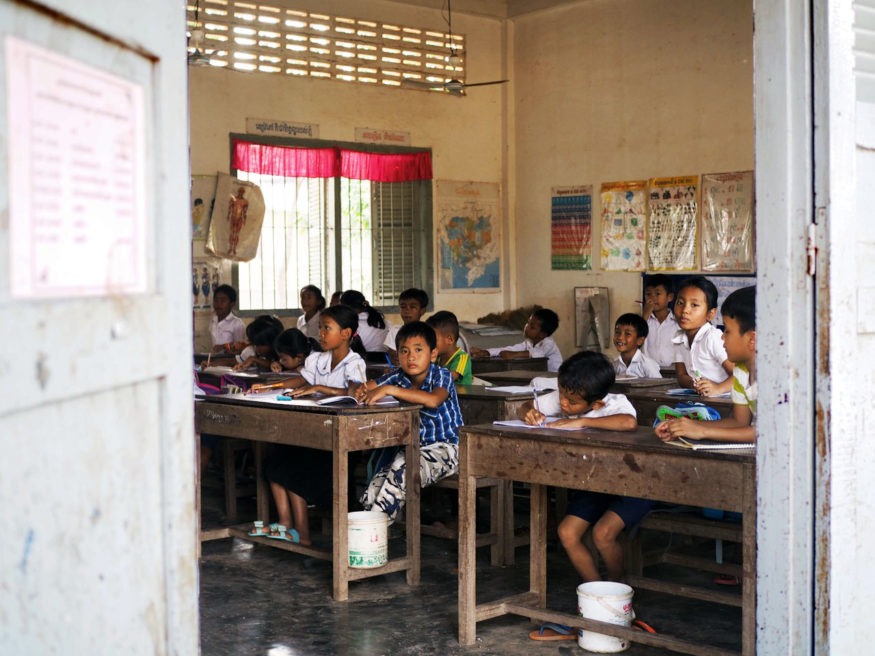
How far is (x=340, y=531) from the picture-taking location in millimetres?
4477

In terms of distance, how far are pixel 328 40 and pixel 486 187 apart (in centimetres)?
216

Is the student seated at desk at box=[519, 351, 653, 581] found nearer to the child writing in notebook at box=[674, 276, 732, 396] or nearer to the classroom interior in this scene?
the child writing in notebook at box=[674, 276, 732, 396]

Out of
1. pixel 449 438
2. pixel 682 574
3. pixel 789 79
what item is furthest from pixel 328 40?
pixel 789 79

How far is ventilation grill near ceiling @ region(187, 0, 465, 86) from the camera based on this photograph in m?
9.18

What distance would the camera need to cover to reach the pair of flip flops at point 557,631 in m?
3.86

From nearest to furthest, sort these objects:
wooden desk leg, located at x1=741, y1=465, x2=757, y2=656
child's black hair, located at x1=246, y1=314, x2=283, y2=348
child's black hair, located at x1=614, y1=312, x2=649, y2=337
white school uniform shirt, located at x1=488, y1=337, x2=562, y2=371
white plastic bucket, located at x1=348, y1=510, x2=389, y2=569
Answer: wooden desk leg, located at x1=741, y1=465, x2=757, y2=656 → white plastic bucket, located at x1=348, y1=510, x2=389, y2=569 → child's black hair, located at x1=614, y1=312, x2=649, y2=337 → child's black hair, located at x1=246, y1=314, x2=283, y2=348 → white school uniform shirt, located at x1=488, y1=337, x2=562, y2=371

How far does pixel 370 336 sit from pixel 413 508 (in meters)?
4.15

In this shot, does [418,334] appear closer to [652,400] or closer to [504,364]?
[652,400]

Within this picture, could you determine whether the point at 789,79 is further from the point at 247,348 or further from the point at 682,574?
the point at 247,348

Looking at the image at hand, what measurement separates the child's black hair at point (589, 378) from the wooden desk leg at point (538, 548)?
44 centimetres

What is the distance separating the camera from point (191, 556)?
175cm

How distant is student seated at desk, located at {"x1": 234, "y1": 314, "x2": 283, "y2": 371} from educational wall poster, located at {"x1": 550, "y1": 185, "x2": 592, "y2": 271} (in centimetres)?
340

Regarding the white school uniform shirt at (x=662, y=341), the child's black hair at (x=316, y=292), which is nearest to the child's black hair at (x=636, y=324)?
the white school uniform shirt at (x=662, y=341)

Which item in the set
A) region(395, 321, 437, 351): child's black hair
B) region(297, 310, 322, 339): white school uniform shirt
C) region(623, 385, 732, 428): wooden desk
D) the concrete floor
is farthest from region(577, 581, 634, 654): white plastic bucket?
region(297, 310, 322, 339): white school uniform shirt
